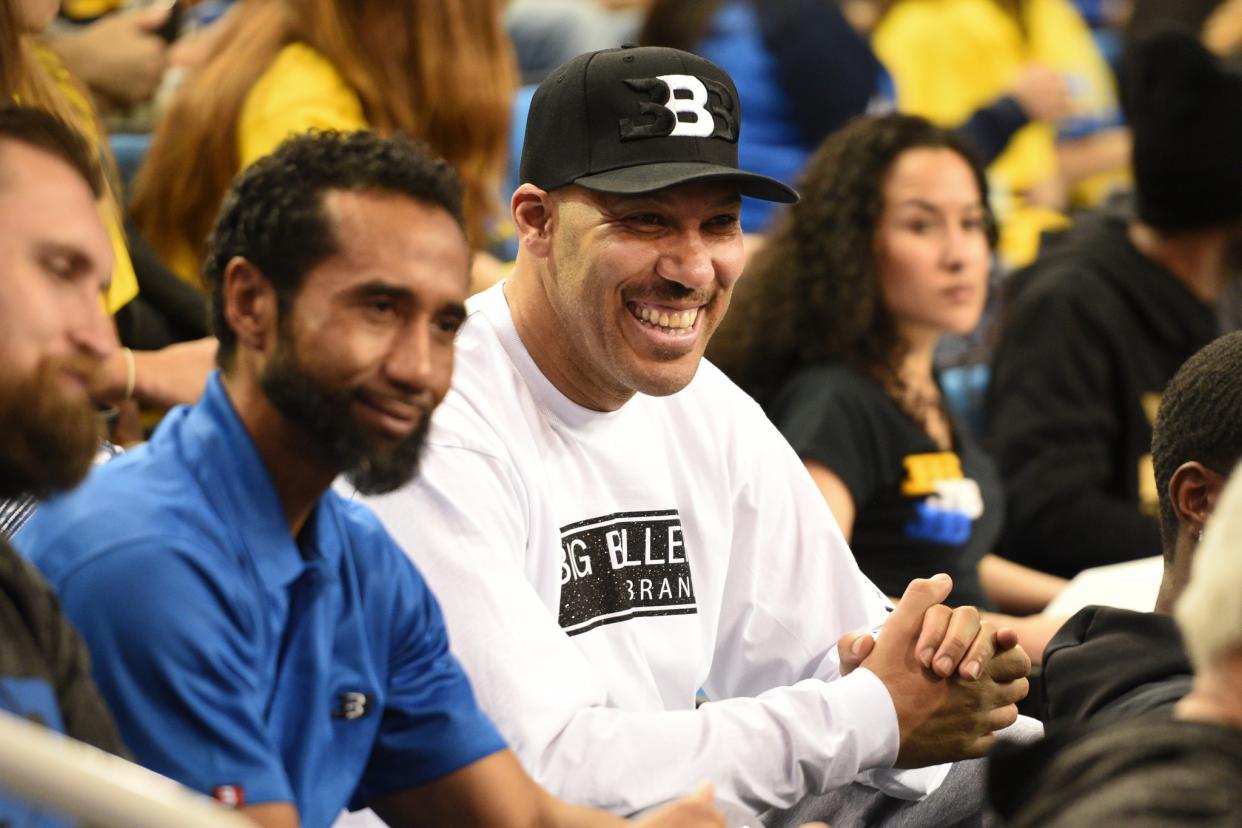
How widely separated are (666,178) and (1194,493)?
0.80m

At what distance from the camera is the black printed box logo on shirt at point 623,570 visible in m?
2.45

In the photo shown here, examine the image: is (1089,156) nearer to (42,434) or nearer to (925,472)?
(925,472)

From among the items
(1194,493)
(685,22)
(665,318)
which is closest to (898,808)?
(1194,493)

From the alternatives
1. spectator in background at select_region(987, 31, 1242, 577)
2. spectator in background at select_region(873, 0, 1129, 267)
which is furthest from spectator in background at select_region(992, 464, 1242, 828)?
spectator in background at select_region(873, 0, 1129, 267)

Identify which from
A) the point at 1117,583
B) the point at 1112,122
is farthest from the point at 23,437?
the point at 1112,122

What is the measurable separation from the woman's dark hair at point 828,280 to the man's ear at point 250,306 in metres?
1.83

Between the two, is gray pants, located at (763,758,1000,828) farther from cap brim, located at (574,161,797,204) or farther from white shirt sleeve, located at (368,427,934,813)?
cap brim, located at (574,161,797,204)

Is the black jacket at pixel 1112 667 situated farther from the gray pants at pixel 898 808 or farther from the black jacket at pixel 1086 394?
the black jacket at pixel 1086 394

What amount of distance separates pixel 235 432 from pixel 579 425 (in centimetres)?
76

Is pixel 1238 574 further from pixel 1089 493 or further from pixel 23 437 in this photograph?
pixel 1089 493

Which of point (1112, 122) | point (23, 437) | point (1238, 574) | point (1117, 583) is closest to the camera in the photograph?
point (1238, 574)

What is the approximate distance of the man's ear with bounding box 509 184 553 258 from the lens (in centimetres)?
259

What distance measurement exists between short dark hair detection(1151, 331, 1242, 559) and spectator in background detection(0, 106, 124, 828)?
4.39 ft

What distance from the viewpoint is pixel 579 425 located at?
255cm
